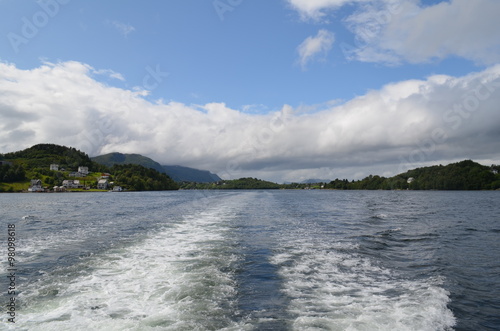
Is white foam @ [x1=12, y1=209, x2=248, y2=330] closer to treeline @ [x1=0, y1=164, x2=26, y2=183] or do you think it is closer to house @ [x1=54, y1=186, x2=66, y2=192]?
house @ [x1=54, y1=186, x2=66, y2=192]

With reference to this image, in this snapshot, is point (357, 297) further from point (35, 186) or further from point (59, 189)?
point (59, 189)

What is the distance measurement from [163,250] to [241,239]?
6.33m

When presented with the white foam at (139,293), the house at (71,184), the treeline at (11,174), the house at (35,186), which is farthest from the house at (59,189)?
the white foam at (139,293)

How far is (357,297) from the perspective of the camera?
38.1ft

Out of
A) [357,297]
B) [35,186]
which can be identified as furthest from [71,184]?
[357,297]

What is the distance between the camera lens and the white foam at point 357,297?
9.40 m

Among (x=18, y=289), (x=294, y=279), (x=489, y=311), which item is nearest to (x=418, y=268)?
(x=489, y=311)

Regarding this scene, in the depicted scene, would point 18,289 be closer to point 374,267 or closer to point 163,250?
point 163,250

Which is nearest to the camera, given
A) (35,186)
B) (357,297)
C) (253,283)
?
(357,297)

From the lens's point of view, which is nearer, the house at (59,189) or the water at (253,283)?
the water at (253,283)

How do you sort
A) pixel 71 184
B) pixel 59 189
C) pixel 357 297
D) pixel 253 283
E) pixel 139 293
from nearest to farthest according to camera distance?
pixel 357 297 < pixel 139 293 < pixel 253 283 < pixel 59 189 < pixel 71 184

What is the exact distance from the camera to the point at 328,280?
45.1 feet

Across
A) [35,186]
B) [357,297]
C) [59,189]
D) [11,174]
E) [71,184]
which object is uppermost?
[11,174]

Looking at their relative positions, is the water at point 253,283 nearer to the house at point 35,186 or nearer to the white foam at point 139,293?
the white foam at point 139,293
